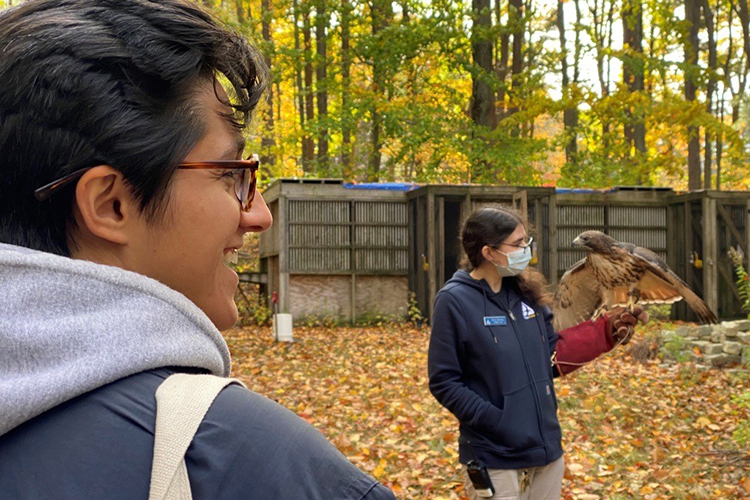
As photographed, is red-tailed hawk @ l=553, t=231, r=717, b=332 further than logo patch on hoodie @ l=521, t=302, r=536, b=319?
Yes

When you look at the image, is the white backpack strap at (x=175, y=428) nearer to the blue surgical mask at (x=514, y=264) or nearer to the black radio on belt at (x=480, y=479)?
the black radio on belt at (x=480, y=479)

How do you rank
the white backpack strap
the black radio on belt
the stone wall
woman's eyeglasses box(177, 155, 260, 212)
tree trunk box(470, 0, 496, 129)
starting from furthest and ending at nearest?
tree trunk box(470, 0, 496, 129)
the stone wall
the black radio on belt
woman's eyeglasses box(177, 155, 260, 212)
the white backpack strap

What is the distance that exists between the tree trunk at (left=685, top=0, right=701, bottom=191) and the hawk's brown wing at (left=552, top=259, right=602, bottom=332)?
37.4 feet

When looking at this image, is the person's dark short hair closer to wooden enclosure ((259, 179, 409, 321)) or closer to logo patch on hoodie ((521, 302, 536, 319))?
logo patch on hoodie ((521, 302, 536, 319))

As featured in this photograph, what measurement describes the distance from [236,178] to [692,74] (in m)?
17.4

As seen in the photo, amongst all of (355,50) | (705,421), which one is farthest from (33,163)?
(355,50)

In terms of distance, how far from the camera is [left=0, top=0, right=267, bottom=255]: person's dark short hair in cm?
104

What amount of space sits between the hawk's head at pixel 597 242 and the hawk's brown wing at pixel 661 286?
7.6 inches

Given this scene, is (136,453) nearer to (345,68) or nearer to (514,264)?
(514,264)

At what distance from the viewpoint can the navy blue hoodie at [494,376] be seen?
4.11 meters

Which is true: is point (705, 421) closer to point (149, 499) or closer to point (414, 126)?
point (149, 499)

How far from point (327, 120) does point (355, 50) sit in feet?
7.27

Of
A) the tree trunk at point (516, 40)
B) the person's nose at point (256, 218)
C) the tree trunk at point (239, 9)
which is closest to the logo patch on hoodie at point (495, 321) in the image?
the person's nose at point (256, 218)

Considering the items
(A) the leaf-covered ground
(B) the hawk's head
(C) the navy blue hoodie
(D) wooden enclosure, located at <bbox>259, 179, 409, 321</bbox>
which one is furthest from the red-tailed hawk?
(D) wooden enclosure, located at <bbox>259, 179, 409, 321</bbox>
